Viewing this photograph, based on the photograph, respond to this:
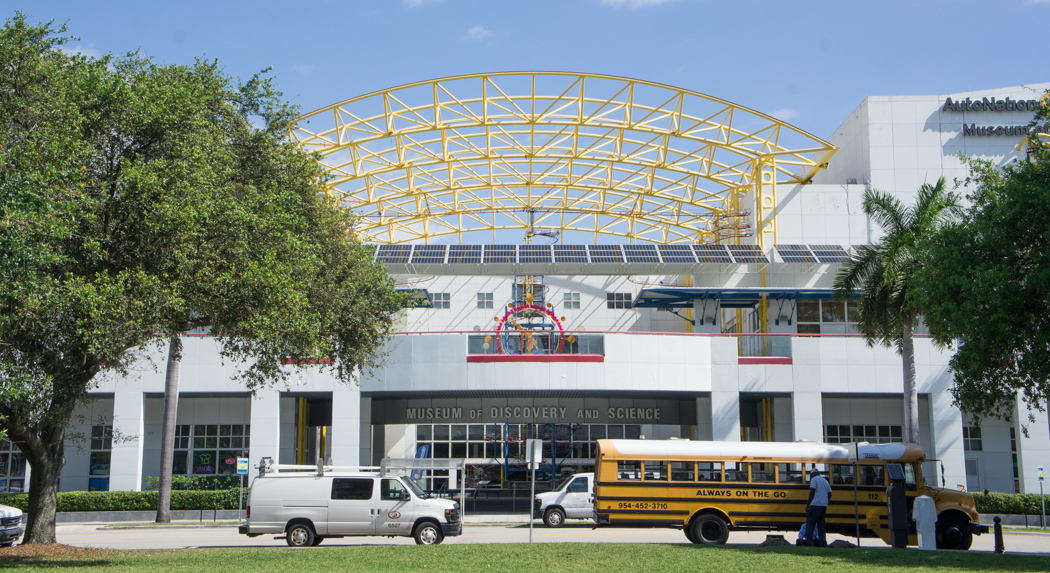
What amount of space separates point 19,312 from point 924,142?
134 feet

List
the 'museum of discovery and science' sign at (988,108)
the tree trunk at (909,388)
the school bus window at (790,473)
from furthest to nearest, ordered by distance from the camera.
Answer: the 'museum of discovery and science' sign at (988,108) < the tree trunk at (909,388) < the school bus window at (790,473)

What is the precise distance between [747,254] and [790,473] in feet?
71.6

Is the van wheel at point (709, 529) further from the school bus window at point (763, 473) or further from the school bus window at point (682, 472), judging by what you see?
the school bus window at point (763, 473)

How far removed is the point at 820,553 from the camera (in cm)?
1659

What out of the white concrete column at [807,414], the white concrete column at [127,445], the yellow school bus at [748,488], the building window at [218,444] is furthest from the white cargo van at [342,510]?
the building window at [218,444]

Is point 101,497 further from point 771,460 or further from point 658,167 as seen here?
point 658,167

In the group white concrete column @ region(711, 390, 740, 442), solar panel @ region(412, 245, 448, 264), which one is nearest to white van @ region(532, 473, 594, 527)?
white concrete column @ region(711, 390, 740, 442)

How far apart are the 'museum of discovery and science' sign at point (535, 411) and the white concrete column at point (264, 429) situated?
386 centimetres

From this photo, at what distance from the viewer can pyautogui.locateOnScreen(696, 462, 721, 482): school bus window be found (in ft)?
68.1

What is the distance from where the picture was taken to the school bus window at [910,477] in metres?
21.1

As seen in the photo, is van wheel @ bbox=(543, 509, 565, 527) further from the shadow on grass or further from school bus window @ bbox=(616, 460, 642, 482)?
the shadow on grass

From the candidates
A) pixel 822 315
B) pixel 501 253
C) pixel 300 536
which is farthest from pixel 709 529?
pixel 501 253

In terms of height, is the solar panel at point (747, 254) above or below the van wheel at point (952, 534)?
above

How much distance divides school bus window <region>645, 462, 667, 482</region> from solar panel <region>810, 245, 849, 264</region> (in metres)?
21.9
